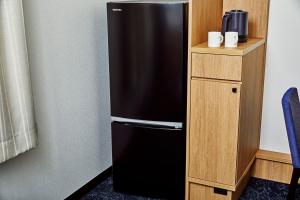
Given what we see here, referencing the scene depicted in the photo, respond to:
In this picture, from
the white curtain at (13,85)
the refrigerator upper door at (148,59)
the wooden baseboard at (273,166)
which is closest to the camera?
the white curtain at (13,85)

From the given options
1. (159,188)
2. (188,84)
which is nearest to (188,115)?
(188,84)

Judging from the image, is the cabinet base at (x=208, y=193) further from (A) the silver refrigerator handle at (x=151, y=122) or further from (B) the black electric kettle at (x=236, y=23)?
(B) the black electric kettle at (x=236, y=23)

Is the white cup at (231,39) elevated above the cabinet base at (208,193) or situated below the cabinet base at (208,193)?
above

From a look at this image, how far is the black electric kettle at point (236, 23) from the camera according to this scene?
212cm

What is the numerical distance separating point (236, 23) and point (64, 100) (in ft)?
3.66

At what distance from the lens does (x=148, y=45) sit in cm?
212

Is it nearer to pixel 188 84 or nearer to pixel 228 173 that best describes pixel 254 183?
pixel 228 173

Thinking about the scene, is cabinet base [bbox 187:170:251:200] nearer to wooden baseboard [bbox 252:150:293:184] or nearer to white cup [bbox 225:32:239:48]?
wooden baseboard [bbox 252:150:293:184]

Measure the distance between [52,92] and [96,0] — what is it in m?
0.69

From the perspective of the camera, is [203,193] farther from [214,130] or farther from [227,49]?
[227,49]

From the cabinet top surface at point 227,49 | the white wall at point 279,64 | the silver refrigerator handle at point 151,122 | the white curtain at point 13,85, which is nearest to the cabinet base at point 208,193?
the silver refrigerator handle at point 151,122

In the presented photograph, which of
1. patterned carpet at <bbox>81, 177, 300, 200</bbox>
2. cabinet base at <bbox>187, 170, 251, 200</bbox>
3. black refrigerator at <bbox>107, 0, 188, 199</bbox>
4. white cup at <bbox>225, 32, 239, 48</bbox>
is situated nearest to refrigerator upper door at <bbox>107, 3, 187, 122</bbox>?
black refrigerator at <bbox>107, 0, 188, 199</bbox>

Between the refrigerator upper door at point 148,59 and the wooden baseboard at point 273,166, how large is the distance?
0.78 meters

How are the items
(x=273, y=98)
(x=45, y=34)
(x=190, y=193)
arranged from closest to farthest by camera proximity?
1. (x=45, y=34)
2. (x=190, y=193)
3. (x=273, y=98)
